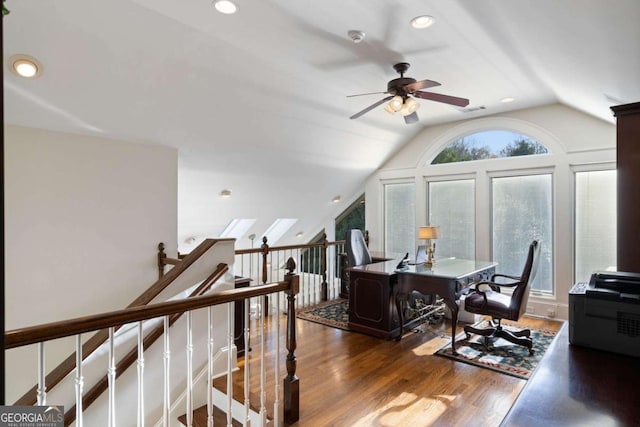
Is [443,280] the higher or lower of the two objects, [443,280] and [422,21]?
the lower

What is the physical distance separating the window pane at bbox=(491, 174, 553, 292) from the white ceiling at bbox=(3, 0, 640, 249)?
1.06 metres

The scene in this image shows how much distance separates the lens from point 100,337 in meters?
2.27

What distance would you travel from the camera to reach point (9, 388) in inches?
111

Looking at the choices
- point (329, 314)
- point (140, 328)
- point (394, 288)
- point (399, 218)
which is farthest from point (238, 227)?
point (140, 328)

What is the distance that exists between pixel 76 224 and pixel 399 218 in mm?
4634

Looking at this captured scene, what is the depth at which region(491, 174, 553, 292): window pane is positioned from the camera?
186 inches

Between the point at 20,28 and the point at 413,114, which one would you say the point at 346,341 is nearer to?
the point at 413,114

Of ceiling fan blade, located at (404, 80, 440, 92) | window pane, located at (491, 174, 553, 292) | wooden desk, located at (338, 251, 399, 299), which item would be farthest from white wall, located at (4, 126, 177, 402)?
window pane, located at (491, 174, 553, 292)

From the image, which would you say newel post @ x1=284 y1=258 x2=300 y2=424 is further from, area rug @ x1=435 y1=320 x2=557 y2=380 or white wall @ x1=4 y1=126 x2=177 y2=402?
white wall @ x1=4 y1=126 x2=177 y2=402

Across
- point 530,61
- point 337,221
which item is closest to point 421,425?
point 530,61

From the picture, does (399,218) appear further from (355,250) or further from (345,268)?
(355,250)

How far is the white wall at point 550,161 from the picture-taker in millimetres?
4371

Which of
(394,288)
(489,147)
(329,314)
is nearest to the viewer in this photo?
(394,288)

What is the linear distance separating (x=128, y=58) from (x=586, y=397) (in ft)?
11.0
